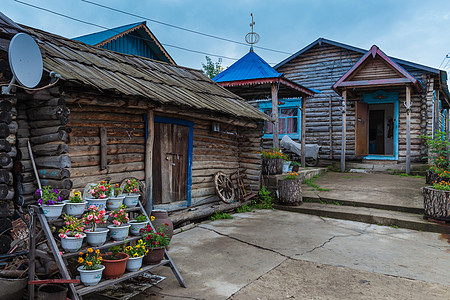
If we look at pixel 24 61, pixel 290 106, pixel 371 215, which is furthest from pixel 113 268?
pixel 290 106

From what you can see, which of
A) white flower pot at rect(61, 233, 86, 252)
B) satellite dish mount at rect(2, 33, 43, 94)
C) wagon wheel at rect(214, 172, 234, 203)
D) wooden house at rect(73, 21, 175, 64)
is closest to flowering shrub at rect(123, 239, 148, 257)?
white flower pot at rect(61, 233, 86, 252)

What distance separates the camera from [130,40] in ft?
55.8

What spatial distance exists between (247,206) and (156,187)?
10.8ft

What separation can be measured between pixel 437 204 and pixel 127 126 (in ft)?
22.1

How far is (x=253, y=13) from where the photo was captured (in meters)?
13.5

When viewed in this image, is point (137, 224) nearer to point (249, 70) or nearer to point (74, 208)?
point (74, 208)

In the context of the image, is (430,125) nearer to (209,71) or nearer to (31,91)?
(31,91)

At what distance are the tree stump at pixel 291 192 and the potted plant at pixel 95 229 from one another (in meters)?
6.41

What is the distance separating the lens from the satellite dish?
4078mm

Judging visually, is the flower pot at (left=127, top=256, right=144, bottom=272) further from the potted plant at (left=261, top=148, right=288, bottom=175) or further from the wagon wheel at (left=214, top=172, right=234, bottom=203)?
the potted plant at (left=261, top=148, right=288, bottom=175)

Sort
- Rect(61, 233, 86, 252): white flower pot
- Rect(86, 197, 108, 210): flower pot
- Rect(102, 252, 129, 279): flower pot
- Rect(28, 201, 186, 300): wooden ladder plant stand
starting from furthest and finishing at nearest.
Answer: Rect(86, 197, 108, 210): flower pot, Rect(102, 252, 129, 279): flower pot, Rect(61, 233, 86, 252): white flower pot, Rect(28, 201, 186, 300): wooden ladder plant stand

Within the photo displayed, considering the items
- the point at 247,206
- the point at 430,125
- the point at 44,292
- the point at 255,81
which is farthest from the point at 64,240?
the point at 430,125

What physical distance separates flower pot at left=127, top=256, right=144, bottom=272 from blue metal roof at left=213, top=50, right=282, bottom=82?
8.41m

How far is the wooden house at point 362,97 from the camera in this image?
13.2m
